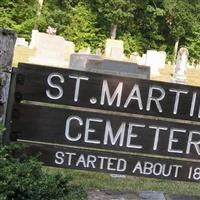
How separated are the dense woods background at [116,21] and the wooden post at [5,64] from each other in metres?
40.6

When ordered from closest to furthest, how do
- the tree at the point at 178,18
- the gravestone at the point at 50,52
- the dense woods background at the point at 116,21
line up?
1. the gravestone at the point at 50,52
2. the dense woods background at the point at 116,21
3. the tree at the point at 178,18

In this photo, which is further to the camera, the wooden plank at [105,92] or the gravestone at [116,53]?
the gravestone at [116,53]

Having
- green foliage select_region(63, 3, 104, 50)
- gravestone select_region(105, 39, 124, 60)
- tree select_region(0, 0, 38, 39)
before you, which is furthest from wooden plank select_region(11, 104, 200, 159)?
green foliage select_region(63, 3, 104, 50)

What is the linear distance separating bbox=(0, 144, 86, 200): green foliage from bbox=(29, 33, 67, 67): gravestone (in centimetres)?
2109

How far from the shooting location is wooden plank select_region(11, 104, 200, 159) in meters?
3.73

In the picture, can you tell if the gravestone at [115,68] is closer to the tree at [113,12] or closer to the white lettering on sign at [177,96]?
the white lettering on sign at [177,96]

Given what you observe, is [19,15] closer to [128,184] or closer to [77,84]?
[128,184]

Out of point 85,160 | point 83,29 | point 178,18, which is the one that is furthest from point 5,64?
point 178,18

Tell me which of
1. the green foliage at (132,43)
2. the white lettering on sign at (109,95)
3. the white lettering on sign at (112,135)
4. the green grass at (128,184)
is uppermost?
the green foliage at (132,43)

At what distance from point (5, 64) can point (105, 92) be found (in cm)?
71

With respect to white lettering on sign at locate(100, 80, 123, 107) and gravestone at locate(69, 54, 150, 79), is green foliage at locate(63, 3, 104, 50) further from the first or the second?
white lettering on sign at locate(100, 80, 123, 107)

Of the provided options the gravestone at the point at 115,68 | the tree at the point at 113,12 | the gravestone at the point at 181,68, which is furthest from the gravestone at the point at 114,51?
the tree at the point at 113,12

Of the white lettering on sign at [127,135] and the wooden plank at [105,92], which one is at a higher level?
the wooden plank at [105,92]

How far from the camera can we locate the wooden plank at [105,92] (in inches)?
146
